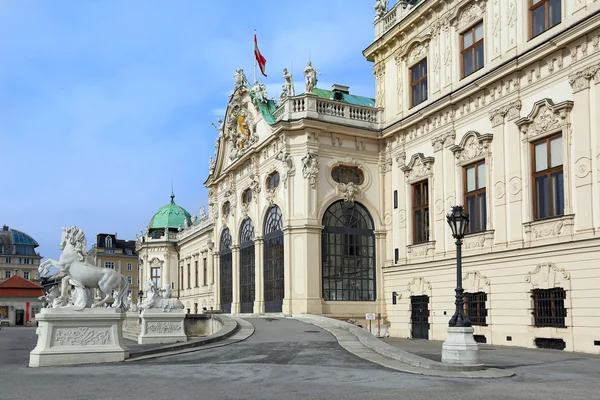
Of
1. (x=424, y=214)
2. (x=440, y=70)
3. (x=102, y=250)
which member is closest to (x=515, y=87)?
(x=440, y=70)

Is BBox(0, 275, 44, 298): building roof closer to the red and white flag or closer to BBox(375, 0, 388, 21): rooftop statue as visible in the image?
the red and white flag

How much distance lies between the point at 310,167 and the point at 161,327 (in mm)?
10707

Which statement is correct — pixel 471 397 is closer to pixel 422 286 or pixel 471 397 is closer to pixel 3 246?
pixel 422 286

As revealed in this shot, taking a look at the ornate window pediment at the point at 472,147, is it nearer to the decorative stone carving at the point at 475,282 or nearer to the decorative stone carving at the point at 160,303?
the decorative stone carving at the point at 475,282

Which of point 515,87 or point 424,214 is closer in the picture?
point 515,87

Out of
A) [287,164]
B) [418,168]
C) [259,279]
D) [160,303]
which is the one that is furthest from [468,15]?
[259,279]

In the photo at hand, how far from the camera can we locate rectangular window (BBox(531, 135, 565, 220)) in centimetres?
2127

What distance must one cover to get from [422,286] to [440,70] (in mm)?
8976

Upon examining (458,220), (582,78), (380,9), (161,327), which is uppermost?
(380,9)

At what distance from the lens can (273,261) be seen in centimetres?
3328

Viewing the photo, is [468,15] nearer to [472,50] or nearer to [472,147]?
Answer: [472,50]

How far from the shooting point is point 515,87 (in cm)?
2333

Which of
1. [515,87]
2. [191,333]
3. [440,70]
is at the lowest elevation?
[191,333]

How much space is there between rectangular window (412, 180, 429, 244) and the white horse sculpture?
15.2 meters
